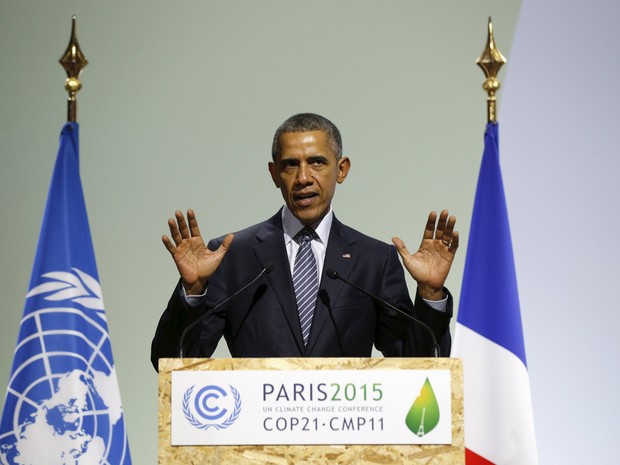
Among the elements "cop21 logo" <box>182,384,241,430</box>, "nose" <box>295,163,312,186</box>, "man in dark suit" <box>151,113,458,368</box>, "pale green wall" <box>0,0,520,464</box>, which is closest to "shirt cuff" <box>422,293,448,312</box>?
"man in dark suit" <box>151,113,458,368</box>

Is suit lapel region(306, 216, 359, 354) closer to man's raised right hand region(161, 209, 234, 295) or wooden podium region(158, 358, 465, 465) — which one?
man's raised right hand region(161, 209, 234, 295)

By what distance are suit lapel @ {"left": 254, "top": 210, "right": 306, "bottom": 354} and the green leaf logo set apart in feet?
2.17

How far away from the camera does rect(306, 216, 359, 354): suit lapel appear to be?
279 centimetres

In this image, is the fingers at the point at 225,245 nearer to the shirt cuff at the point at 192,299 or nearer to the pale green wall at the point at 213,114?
the shirt cuff at the point at 192,299

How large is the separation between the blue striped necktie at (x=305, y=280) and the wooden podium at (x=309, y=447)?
615 mm

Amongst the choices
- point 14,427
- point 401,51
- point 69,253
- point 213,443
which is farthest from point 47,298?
point 401,51

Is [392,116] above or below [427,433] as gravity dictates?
above

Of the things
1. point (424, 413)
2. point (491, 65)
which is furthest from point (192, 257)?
point (491, 65)

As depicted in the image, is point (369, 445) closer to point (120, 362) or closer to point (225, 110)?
point (120, 362)

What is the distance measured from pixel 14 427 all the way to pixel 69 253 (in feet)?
1.77

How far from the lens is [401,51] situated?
4074mm

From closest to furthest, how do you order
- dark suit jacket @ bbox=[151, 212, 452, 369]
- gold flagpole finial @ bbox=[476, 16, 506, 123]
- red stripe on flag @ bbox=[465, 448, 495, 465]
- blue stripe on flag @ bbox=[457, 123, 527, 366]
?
red stripe on flag @ bbox=[465, 448, 495, 465], dark suit jacket @ bbox=[151, 212, 452, 369], blue stripe on flag @ bbox=[457, 123, 527, 366], gold flagpole finial @ bbox=[476, 16, 506, 123]

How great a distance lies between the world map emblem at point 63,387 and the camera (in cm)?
261

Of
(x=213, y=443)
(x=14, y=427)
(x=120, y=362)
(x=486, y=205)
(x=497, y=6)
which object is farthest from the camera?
(x=497, y=6)
